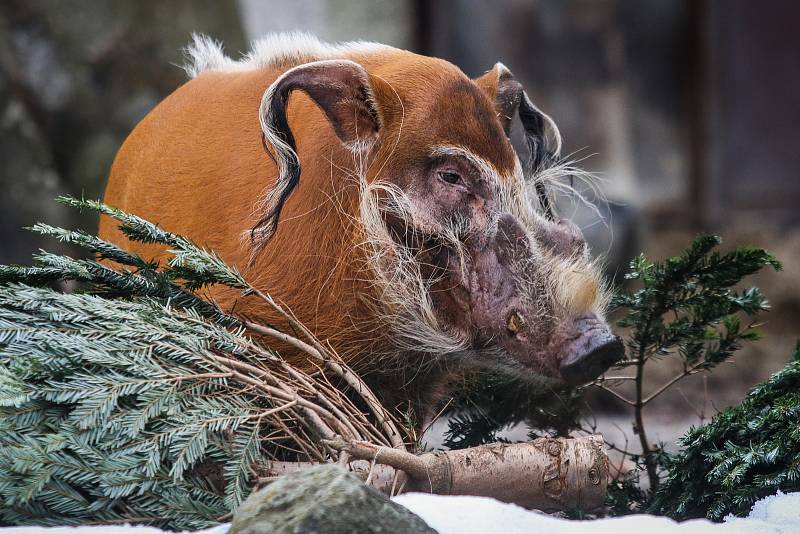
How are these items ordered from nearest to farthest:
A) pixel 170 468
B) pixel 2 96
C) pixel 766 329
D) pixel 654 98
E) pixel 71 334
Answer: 1. pixel 170 468
2. pixel 71 334
3. pixel 2 96
4. pixel 766 329
5. pixel 654 98

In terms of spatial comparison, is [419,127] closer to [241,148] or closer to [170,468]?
[241,148]

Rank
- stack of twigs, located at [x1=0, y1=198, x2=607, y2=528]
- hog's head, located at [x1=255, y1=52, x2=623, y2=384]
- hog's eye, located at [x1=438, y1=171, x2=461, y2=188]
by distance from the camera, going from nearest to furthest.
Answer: stack of twigs, located at [x1=0, y1=198, x2=607, y2=528], hog's head, located at [x1=255, y1=52, x2=623, y2=384], hog's eye, located at [x1=438, y1=171, x2=461, y2=188]

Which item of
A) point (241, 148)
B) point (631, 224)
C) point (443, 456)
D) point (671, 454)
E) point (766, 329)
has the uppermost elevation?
point (241, 148)

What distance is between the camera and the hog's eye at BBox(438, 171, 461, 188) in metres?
2.91

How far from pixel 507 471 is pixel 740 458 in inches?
24.9

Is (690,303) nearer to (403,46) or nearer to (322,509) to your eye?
(322,509)

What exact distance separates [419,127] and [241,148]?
74cm

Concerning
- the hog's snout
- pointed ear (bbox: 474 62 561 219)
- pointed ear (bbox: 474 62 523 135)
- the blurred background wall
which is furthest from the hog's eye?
the blurred background wall

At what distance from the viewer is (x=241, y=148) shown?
3.34m

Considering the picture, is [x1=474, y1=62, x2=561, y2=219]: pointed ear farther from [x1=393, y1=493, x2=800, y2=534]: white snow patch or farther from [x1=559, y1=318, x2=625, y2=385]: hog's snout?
[x1=393, y1=493, x2=800, y2=534]: white snow patch

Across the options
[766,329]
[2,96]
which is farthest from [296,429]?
[766,329]

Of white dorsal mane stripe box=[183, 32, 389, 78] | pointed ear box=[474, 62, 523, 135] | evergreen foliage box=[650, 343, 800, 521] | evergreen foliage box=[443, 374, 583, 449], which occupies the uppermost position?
white dorsal mane stripe box=[183, 32, 389, 78]

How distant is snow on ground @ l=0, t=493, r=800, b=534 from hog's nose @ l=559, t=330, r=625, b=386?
1.42 ft

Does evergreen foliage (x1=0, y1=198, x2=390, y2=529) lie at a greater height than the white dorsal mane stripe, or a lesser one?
lesser
